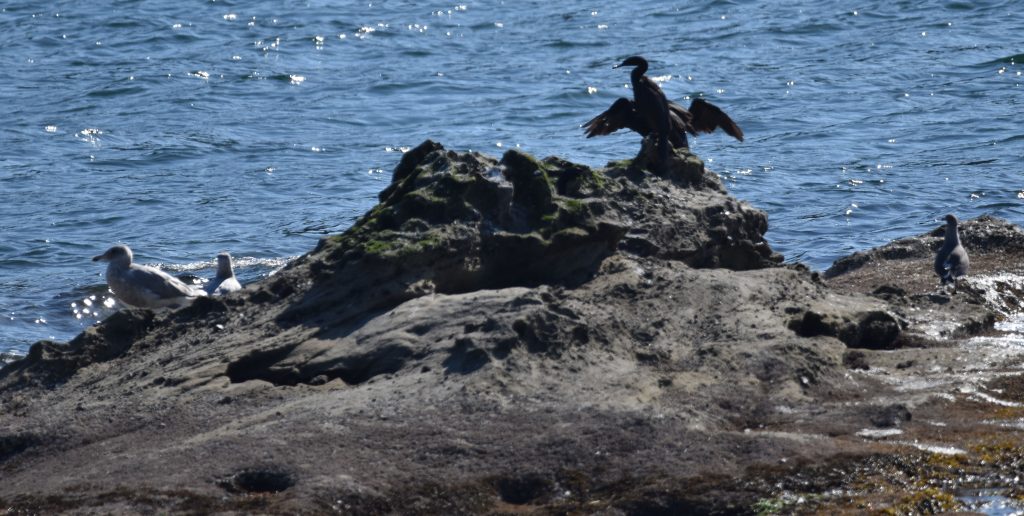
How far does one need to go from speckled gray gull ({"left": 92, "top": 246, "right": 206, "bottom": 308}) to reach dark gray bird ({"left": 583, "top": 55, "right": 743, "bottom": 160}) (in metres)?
3.38

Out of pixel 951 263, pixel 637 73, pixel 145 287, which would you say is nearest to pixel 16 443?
pixel 145 287

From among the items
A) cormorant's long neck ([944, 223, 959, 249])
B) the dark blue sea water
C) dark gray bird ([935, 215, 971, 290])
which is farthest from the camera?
the dark blue sea water

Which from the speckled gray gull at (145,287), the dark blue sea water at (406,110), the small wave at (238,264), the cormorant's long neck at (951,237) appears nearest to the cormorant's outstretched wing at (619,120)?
the cormorant's long neck at (951,237)

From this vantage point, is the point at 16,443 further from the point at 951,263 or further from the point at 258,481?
the point at 951,263

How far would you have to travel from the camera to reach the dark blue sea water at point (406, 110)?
1452 cm

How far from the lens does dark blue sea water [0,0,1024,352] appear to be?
47.6 feet

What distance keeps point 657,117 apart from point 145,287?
4212mm

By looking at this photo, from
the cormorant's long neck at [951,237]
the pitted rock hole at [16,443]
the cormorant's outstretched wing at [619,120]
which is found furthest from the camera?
the cormorant's outstretched wing at [619,120]

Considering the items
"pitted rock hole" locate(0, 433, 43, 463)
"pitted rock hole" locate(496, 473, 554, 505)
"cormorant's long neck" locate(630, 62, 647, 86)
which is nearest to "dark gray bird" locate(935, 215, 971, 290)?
"cormorant's long neck" locate(630, 62, 647, 86)

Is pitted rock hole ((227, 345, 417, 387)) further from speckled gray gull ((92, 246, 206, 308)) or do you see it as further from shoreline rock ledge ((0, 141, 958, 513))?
speckled gray gull ((92, 246, 206, 308))

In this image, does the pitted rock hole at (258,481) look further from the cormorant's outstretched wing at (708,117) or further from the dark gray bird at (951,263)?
the cormorant's outstretched wing at (708,117)

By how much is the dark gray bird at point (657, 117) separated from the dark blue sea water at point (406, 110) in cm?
214

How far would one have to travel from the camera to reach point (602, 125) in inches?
444

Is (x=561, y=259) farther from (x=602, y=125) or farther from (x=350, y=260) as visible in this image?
(x=602, y=125)
